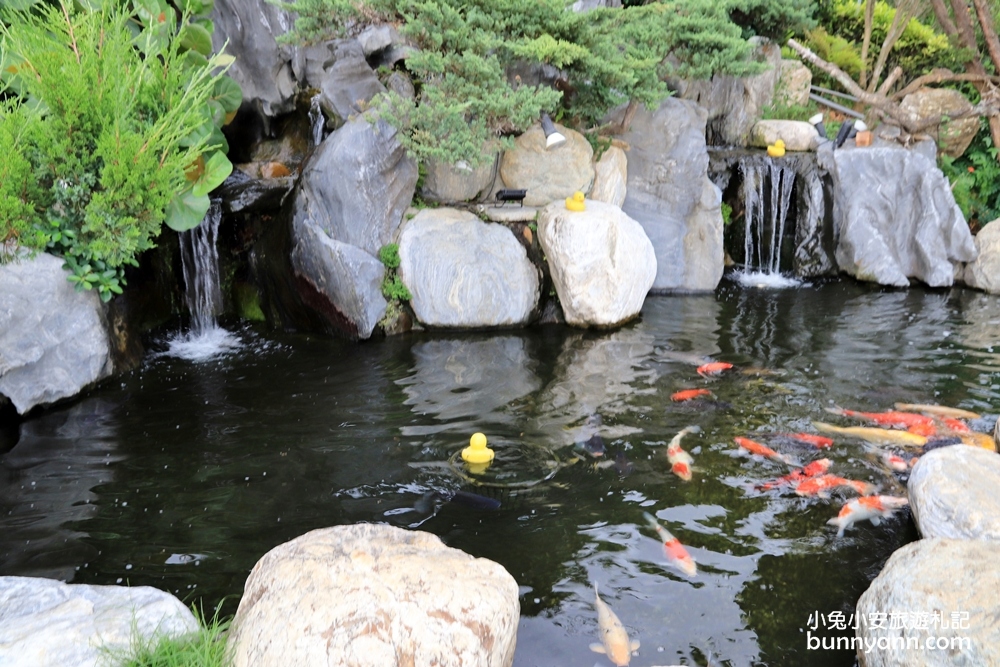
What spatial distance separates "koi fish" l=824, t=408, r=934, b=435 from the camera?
6476 mm

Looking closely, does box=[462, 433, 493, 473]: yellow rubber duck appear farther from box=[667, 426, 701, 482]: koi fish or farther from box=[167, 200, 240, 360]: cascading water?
box=[167, 200, 240, 360]: cascading water

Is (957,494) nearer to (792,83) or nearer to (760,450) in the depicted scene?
(760,450)

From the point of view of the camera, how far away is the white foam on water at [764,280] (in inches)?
460

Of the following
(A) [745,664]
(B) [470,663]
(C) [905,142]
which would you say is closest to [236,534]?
(B) [470,663]

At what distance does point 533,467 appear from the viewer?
595cm

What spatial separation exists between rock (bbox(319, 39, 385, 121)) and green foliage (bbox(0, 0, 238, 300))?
2259mm

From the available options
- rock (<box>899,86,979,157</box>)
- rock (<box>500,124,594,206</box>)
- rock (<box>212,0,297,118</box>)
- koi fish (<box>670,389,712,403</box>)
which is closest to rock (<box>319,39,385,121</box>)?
rock (<box>212,0,297,118</box>)

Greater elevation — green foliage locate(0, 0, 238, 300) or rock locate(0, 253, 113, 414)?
green foliage locate(0, 0, 238, 300)

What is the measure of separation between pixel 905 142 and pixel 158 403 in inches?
468

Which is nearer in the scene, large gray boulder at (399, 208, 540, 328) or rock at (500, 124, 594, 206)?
large gray boulder at (399, 208, 540, 328)

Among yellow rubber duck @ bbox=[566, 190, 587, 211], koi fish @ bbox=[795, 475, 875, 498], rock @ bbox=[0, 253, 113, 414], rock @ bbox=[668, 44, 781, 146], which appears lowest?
koi fish @ bbox=[795, 475, 875, 498]

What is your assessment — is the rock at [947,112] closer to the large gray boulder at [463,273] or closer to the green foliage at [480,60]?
the green foliage at [480,60]

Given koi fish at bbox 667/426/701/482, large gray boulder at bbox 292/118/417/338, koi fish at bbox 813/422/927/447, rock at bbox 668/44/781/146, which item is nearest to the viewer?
koi fish at bbox 667/426/701/482

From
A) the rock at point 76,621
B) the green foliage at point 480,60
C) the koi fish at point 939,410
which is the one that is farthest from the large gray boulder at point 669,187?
the rock at point 76,621
